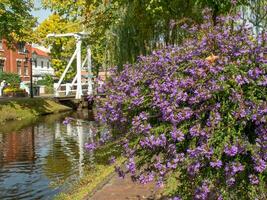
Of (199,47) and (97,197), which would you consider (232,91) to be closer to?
(199,47)

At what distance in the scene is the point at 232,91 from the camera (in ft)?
17.3

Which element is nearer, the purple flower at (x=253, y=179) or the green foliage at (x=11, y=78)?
the purple flower at (x=253, y=179)

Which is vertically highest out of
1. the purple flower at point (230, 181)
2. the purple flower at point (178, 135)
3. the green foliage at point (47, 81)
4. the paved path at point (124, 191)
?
the green foliage at point (47, 81)

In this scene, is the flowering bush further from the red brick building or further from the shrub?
the red brick building

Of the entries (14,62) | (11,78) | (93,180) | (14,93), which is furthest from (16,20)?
(14,62)

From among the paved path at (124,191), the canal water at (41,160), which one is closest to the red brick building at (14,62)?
the canal water at (41,160)

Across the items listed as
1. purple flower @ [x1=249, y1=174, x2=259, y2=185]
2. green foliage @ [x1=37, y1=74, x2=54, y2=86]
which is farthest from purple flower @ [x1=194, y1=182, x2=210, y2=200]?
green foliage @ [x1=37, y1=74, x2=54, y2=86]

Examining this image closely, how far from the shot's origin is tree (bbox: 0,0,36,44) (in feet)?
102

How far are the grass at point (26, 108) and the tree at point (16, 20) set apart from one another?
4.69 metres

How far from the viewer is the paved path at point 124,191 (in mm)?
8617

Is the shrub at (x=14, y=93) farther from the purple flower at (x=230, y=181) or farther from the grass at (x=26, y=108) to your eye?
the purple flower at (x=230, y=181)

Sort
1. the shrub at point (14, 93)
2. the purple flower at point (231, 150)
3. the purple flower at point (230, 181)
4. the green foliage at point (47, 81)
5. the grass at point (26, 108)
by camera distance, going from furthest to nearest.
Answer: the green foliage at point (47, 81), the shrub at point (14, 93), the grass at point (26, 108), the purple flower at point (230, 181), the purple flower at point (231, 150)

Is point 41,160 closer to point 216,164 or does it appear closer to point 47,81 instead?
point 216,164

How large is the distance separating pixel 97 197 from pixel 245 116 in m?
4.41
